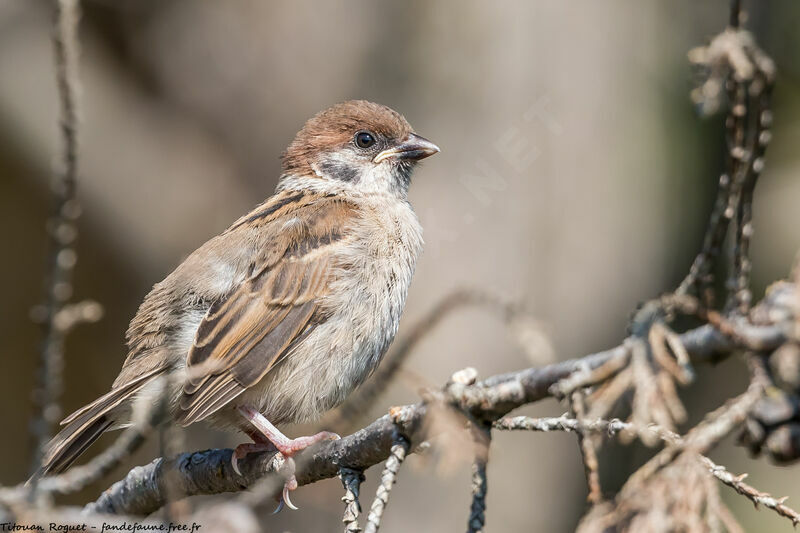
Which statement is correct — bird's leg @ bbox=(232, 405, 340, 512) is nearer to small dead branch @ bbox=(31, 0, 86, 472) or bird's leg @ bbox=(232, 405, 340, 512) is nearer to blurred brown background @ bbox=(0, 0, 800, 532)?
small dead branch @ bbox=(31, 0, 86, 472)

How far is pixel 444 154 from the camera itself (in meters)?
7.06

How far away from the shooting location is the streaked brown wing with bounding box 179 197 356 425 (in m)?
3.63

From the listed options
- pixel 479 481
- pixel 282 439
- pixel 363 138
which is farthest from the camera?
pixel 363 138

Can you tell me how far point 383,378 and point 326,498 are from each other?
3.26m

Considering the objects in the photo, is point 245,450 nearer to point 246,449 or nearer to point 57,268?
Result: point 246,449

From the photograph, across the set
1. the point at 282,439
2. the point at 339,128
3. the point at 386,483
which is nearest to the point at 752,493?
the point at 386,483

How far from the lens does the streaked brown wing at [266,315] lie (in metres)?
3.63

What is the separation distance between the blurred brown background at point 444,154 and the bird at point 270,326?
250cm

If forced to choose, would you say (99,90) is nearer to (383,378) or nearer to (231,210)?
(231,210)

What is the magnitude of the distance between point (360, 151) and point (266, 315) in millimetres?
1390

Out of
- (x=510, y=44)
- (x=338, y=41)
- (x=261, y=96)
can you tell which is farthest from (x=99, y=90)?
(x=510, y=44)

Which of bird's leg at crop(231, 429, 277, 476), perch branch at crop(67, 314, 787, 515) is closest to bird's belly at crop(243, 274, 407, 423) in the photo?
bird's leg at crop(231, 429, 277, 476)

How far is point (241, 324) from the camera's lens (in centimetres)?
382

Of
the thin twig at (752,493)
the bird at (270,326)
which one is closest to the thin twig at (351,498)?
the bird at (270,326)
